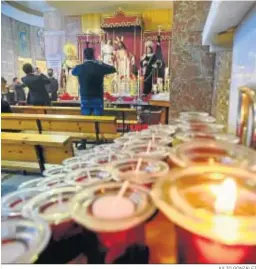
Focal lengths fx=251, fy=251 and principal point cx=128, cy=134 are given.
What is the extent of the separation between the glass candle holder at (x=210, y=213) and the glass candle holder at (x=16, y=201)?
0.16 meters

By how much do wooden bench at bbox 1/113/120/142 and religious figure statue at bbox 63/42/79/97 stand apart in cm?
273

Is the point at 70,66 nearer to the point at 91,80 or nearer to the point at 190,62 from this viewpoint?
the point at 91,80

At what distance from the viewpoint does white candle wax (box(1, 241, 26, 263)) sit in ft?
0.75

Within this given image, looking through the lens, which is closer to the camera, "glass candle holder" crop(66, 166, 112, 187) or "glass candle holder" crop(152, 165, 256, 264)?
"glass candle holder" crop(152, 165, 256, 264)

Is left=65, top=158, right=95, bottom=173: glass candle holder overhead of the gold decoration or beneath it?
beneath

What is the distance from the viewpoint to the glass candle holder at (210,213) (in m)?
0.22

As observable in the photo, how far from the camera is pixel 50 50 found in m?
5.07

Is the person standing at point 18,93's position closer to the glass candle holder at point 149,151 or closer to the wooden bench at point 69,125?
the wooden bench at point 69,125

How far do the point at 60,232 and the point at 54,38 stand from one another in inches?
210

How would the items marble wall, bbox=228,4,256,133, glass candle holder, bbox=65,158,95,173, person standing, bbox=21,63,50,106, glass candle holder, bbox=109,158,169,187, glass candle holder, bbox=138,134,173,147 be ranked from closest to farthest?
glass candle holder, bbox=109,158,169,187 → glass candle holder, bbox=65,158,95,173 → glass candle holder, bbox=138,134,173,147 → marble wall, bbox=228,4,256,133 → person standing, bbox=21,63,50,106

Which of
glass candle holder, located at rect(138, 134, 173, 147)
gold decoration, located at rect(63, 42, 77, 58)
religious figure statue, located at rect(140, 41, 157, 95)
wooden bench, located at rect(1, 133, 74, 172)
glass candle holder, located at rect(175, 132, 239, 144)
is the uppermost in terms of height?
gold decoration, located at rect(63, 42, 77, 58)

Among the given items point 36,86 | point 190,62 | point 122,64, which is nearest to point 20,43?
point 122,64

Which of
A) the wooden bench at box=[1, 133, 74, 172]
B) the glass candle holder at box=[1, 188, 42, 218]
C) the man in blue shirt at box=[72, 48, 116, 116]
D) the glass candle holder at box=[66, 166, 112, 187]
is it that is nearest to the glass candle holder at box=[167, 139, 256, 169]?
the glass candle holder at box=[66, 166, 112, 187]

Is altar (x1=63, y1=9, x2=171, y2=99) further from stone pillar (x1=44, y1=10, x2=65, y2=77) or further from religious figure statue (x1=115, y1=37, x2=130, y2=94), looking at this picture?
stone pillar (x1=44, y1=10, x2=65, y2=77)
